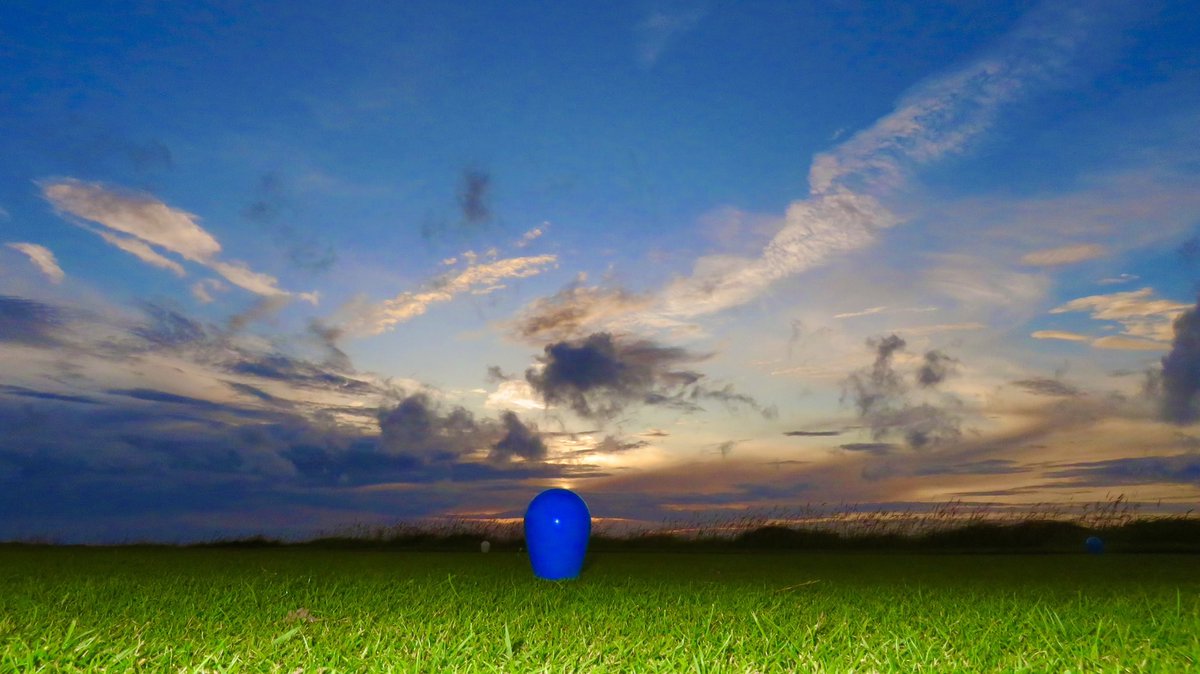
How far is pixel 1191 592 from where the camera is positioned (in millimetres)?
7660

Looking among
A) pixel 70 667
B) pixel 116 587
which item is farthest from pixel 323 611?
pixel 116 587

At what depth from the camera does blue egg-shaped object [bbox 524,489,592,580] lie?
9.36 meters

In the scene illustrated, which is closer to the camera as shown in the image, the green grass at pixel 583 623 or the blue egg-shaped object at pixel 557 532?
the green grass at pixel 583 623

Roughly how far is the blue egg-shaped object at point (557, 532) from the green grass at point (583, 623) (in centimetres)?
27

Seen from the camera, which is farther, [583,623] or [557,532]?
[557,532]

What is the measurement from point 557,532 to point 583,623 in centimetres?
391

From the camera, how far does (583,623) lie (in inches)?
216

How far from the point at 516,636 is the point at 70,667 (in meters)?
2.23

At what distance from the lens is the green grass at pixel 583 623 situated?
396 cm

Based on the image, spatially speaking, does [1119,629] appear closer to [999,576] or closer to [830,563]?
[999,576]

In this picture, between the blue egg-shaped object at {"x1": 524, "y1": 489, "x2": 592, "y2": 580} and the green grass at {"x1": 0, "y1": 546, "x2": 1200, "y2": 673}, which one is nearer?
the green grass at {"x1": 0, "y1": 546, "x2": 1200, "y2": 673}

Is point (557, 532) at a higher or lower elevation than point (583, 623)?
higher

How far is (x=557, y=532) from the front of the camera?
30.7 feet

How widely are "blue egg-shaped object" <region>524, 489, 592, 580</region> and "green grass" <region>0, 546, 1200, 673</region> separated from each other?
0.88ft
